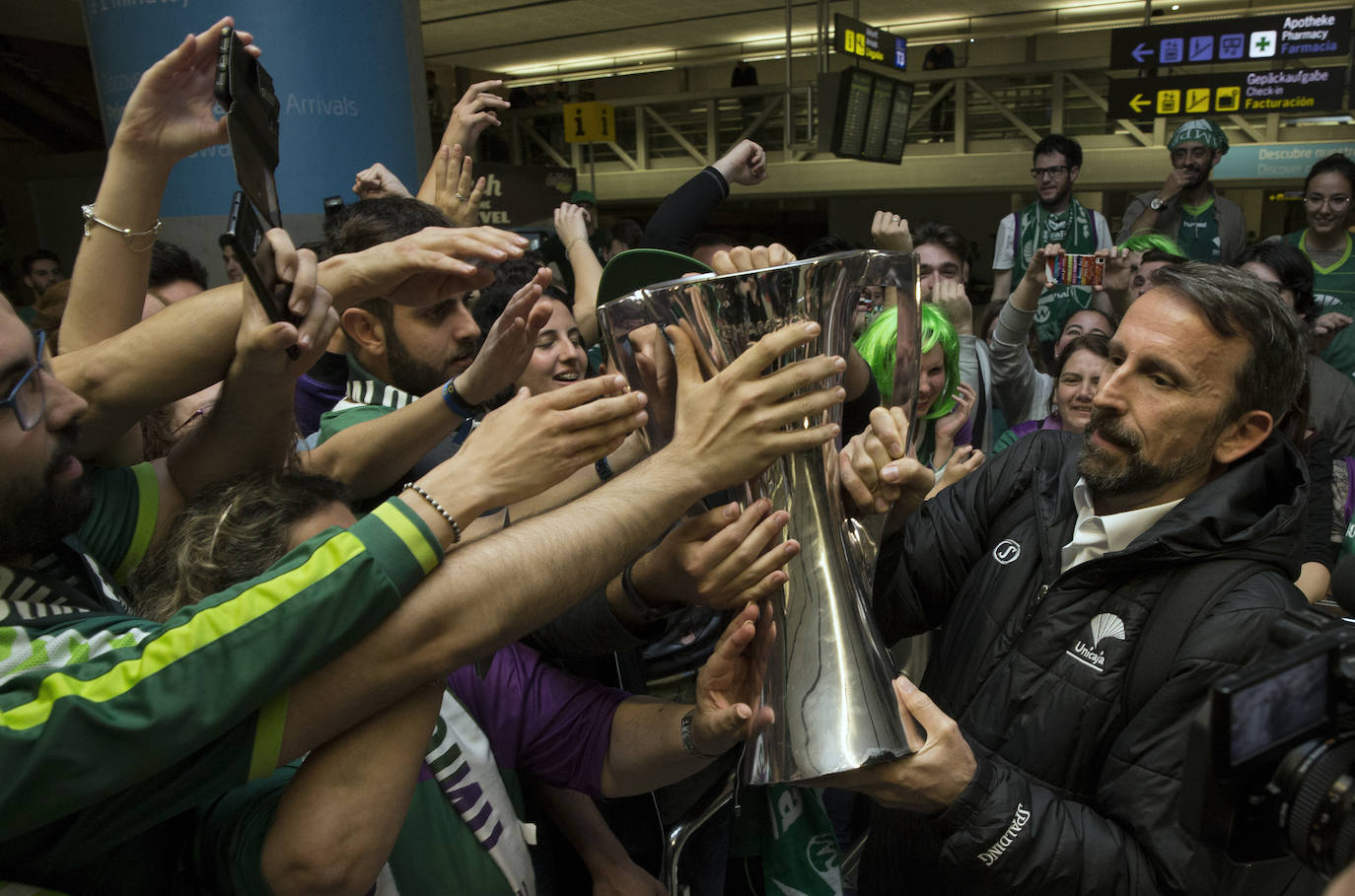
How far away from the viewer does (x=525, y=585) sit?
82cm

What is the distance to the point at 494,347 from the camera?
1382 mm

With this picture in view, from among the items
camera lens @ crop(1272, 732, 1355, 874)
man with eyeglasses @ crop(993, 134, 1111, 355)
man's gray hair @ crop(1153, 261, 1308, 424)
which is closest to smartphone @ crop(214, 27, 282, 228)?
camera lens @ crop(1272, 732, 1355, 874)

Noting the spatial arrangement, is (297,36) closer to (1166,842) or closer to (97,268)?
(97,268)

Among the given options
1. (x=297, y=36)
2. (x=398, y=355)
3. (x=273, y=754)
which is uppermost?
(x=297, y=36)

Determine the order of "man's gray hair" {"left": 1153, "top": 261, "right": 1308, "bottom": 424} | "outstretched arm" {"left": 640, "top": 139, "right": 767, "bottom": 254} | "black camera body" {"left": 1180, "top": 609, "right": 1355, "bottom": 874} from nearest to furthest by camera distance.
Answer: "black camera body" {"left": 1180, "top": 609, "right": 1355, "bottom": 874}, "man's gray hair" {"left": 1153, "top": 261, "right": 1308, "bottom": 424}, "outstretched arm" {"left": 640, "top": 139, "right": 767, "bottom": 254}

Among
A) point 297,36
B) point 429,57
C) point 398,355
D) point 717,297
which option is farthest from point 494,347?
point 429,57

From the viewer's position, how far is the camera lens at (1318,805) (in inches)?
24.9

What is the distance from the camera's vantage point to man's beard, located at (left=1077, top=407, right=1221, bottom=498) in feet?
4.00

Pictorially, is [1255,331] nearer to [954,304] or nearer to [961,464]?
[961,464]

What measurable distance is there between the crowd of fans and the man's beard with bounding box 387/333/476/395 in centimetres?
1

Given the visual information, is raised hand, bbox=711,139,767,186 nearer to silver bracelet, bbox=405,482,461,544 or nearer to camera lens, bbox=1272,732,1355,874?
silver bracelet, bbox=405,482,461,544

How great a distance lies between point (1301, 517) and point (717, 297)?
78 centimetres

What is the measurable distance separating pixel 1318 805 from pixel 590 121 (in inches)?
371

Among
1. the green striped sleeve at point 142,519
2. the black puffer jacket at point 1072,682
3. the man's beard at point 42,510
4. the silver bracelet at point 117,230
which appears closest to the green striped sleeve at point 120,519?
the green striped sleeve at point 142,519
